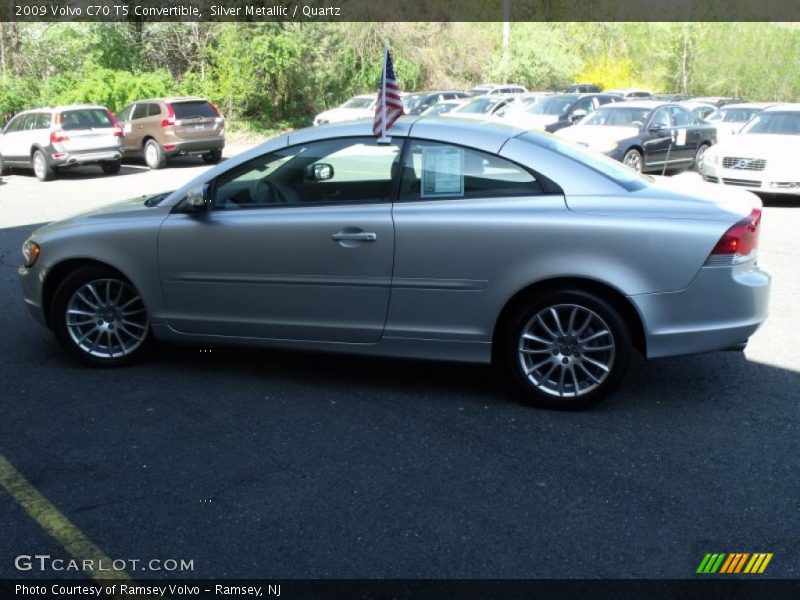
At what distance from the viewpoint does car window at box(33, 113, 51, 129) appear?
67.6 feet

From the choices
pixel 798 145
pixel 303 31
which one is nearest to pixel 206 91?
pixel 303 31

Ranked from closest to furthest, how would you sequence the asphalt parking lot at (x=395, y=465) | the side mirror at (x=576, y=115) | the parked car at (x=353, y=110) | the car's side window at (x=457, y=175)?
the asphalt parking lot at (x=395, y=465)
the car's side window at (x=457, y=175)
the side mirror at (x=576, y=115)
the parked car at (x=353, y=110)

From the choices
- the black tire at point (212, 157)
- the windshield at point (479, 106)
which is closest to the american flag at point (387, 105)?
the black tire at point (212, 157)

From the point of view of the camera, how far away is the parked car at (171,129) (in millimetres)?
22484

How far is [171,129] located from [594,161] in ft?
61.1

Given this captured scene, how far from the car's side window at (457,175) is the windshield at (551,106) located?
59.2 ft

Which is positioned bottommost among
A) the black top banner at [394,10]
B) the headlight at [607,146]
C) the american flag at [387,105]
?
the headlight at [607,146]

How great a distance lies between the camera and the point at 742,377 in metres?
5.70

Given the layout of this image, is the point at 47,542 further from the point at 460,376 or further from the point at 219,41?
the point at 219,41

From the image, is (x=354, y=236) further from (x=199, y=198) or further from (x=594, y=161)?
(x=594, y=161)

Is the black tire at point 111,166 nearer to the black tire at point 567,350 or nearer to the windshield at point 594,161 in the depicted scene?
the windshield at point 594,161

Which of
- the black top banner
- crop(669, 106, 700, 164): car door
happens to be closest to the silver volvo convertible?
crop(669, 106, 700, 164): car door

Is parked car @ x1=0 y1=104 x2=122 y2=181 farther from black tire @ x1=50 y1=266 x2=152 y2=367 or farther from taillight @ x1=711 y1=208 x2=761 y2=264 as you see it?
taillight @ x1=711 y1=208 x2=761 y2=264
